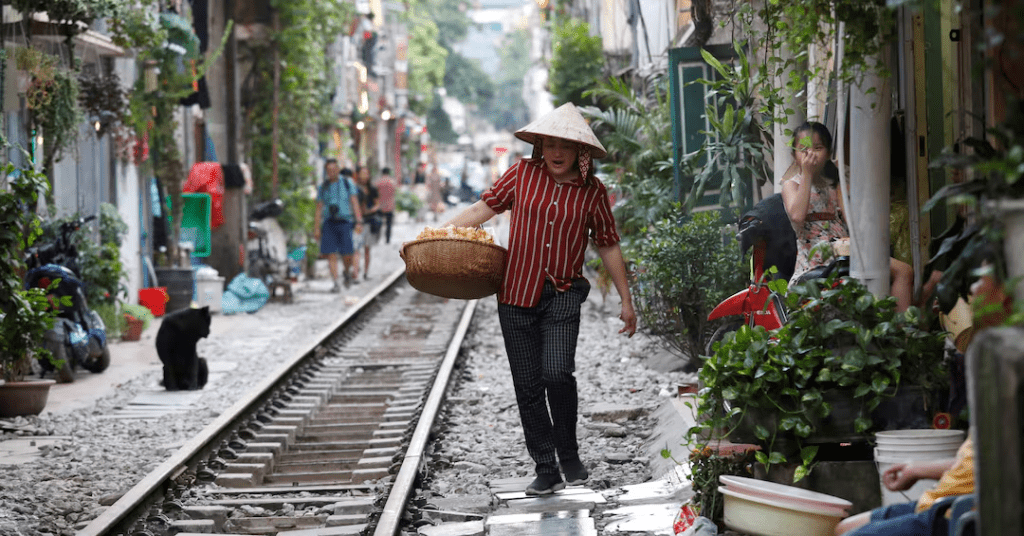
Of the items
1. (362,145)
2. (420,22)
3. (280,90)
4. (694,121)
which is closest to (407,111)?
(420,22)

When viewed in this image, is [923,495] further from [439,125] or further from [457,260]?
[439,125]

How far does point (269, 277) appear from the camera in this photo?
19594 mm

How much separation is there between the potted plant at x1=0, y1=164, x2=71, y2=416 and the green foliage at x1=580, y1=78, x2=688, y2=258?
15.4ft

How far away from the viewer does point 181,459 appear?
7.11 m

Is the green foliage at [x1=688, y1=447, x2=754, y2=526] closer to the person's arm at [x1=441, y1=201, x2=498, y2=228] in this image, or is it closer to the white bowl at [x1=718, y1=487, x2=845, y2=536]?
the white bowl at [x1=718, y1=487, x2=845, y2=536]

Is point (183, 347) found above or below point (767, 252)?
below

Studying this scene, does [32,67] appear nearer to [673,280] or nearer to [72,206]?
[72,206]

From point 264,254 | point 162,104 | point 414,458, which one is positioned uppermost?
point 162,104

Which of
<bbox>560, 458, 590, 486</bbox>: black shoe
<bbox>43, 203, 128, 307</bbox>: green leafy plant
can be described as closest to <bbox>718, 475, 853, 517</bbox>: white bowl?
<bbox>560, 458, 590, 486</bbox>: black shoe

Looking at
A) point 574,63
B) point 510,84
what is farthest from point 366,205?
point 510,84

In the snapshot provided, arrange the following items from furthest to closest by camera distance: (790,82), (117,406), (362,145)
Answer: (362,145) → (117,406) → (790,82)

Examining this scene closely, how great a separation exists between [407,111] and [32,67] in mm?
49667

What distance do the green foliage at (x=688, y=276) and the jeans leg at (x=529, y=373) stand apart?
2542 mm

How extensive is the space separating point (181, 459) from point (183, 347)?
3.55 meters
